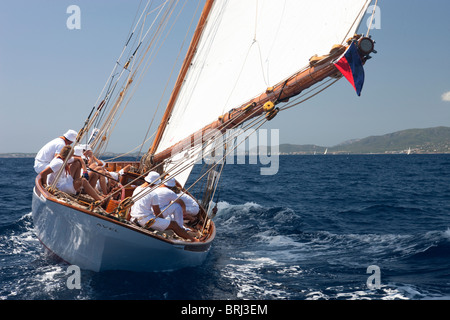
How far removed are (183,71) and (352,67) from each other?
18.8ft

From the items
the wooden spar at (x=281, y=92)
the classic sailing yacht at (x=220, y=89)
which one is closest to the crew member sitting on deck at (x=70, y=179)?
the classic sailing yacht at (x=220, y=89)

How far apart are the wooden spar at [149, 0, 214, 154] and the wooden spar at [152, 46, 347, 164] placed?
7.79 feet

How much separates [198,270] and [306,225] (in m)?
6.77

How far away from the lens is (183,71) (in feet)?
35.6

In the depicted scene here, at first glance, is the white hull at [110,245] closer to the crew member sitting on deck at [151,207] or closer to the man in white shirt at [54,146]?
the crew member sitting on deck at [151,207]

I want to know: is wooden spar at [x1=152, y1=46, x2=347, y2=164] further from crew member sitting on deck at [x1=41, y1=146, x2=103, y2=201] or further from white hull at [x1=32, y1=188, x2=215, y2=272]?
crew member sitting on deck at [x1=41, y1=146, x2=103, y2=201]

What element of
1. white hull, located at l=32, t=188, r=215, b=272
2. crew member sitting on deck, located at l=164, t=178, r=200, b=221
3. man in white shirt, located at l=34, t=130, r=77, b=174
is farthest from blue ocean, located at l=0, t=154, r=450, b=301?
man in white shirt, located at l=34, t=130, r=77, b=174

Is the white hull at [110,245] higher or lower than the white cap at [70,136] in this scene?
lower

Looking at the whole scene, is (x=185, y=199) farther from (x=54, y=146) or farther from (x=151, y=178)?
(x=54, y=146)

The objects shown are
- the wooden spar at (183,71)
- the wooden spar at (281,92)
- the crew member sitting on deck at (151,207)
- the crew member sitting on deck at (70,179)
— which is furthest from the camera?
the wooden spar at (183,71)

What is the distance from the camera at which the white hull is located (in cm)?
768

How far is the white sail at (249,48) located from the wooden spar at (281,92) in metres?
0.25

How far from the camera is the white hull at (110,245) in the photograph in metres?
7.68

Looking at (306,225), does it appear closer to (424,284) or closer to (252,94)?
(424,284)
